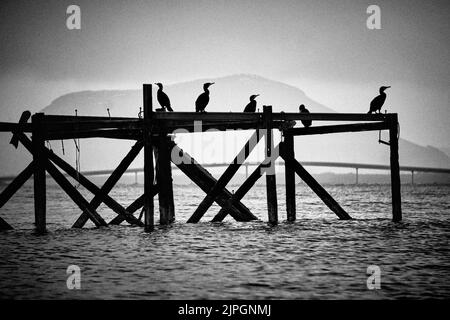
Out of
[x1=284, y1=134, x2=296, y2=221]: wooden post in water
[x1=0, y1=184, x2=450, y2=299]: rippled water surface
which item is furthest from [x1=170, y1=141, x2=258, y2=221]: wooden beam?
[x1=284, y1=134, x2=296, y2=221]: wooden post in water

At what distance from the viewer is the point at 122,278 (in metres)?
10.9

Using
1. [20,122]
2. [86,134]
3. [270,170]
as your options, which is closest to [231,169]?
[270,170]

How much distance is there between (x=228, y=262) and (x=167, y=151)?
7.14m

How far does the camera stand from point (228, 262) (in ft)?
41.5

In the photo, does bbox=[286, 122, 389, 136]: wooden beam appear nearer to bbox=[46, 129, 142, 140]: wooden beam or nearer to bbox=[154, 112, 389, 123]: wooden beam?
bbox=[154, 112, 389, 123]: wooden beam

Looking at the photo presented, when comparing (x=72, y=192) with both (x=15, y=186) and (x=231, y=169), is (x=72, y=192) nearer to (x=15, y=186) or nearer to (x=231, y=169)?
(x=15, y=186)

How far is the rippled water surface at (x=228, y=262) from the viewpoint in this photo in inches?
386

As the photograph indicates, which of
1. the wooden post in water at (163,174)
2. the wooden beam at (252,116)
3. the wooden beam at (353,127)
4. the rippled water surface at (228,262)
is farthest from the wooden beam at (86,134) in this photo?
the wooden beam at (353,127)

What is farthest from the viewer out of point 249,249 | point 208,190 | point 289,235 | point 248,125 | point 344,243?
point 208,190

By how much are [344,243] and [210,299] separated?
23.4ft

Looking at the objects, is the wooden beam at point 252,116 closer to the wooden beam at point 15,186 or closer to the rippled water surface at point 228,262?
the rippled water surface at point 228,262

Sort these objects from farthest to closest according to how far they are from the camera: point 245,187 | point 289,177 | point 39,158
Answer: point 289,177
point 245,187
point 39,158
